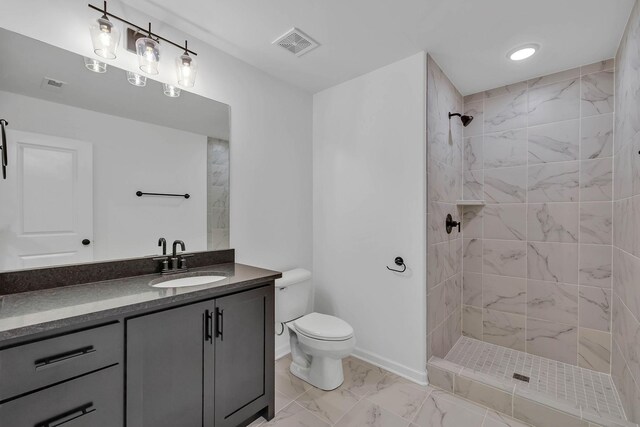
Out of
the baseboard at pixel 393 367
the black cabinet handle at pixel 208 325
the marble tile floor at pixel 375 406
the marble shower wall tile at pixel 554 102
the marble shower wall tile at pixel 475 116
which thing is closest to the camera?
the black cabinet handle at pixel 208 325

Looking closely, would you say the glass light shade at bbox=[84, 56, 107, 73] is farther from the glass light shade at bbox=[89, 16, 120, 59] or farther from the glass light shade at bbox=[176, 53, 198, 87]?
the glass light shade at bbox=[176, 53, 198, 87]

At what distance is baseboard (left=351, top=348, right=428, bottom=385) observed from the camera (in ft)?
6.67

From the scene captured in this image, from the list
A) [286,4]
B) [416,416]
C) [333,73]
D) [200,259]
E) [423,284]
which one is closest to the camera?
[286,4]

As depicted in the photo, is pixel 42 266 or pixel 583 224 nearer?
pixel 42 266

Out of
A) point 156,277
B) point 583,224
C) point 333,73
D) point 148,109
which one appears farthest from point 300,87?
point 583,224

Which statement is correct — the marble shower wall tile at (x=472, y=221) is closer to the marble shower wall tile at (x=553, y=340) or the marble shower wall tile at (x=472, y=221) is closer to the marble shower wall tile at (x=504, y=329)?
the marble shower wall tile at (x=504, y=329)

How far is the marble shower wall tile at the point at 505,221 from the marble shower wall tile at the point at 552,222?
5cm

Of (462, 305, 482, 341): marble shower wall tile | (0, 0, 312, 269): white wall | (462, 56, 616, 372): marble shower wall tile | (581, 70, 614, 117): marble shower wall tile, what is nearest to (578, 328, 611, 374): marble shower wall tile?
(462, 56, 616, 372): marble shower wall tile

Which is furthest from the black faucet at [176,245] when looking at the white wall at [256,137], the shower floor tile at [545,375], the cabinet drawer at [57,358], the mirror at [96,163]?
the shower floor tile at [545,375]

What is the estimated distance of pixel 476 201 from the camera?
2.47 meters

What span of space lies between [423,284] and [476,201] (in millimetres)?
975

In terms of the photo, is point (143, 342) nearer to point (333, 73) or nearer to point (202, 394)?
point (202, 394)

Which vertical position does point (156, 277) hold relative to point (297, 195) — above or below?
below

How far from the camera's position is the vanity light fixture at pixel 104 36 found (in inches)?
54.7
